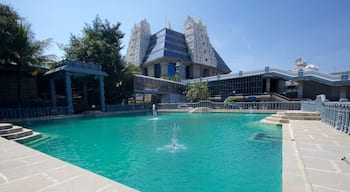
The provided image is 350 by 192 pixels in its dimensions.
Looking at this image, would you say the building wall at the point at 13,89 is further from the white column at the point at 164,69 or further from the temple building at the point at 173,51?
the white column at the point at 164,69

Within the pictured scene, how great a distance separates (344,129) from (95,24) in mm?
25531

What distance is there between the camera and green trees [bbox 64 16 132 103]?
67.8 feet

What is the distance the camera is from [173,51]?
134 ft

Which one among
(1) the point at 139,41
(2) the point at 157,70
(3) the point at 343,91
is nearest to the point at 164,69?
(2) the point at 157,70

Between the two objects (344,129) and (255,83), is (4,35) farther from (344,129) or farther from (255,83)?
(255,83)

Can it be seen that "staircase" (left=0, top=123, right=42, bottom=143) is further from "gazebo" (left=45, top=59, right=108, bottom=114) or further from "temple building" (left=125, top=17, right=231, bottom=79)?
"temple building" (left=125, top=17, right=231, bottom=79)

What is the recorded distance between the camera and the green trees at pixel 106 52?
20.7 metres

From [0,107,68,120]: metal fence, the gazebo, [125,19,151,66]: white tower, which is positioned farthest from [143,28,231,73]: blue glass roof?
[0,107,68,120]: metal fence

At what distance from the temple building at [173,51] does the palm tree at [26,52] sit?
24.5 m

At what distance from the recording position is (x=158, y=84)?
28891 mm

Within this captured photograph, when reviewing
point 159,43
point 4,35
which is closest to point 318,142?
point 4,35

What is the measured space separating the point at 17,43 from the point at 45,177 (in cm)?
1729

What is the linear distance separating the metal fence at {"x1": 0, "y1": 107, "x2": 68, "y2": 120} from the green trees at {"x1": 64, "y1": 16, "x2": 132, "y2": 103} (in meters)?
6.70

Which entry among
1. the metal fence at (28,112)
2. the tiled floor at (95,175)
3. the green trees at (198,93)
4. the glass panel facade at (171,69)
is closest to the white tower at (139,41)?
the glass panel facade at (171,69)
